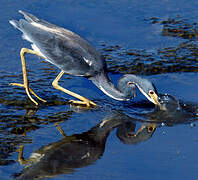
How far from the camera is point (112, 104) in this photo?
678 centimetres

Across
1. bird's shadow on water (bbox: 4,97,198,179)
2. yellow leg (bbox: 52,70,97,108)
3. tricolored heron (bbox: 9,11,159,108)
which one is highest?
tricolored heron (bbox: 9,11,159,108)

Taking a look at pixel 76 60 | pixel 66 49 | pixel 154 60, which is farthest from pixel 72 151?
pixel 154 60

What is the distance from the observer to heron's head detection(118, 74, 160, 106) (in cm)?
650

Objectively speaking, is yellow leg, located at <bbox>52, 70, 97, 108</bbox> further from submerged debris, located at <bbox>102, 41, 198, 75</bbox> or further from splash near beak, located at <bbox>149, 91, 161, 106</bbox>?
submerged debris, located at <bbox>102, 41, 198, 75</bbox>

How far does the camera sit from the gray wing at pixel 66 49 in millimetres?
6750

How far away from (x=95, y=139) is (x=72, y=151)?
1.40 feet

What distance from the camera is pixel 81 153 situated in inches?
210

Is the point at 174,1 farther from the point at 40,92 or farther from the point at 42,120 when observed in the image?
the point at 42,120

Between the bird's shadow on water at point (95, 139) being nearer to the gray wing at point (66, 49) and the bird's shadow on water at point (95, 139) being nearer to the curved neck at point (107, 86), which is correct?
the curved neck at point (107, 86)

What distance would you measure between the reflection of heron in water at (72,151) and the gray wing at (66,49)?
0.98m

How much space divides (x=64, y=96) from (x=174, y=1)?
417 centimetres

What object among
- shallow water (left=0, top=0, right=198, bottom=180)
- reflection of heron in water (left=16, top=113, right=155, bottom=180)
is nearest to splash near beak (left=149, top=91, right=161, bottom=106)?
shallow water (left=0, top=0, right=198, bottom=180)

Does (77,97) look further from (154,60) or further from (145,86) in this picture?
(154,60)

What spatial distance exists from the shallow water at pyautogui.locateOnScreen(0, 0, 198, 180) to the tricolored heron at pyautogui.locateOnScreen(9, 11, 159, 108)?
19 centimetres
